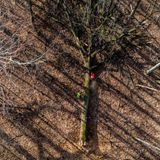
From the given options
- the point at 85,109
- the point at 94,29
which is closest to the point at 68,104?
the point at 85,109

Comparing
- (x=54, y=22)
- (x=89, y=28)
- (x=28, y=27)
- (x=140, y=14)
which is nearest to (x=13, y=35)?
(x=28, y=27)

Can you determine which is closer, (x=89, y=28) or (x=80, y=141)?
(x=89, y=28)

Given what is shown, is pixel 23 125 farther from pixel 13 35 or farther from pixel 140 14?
pixel 140 14

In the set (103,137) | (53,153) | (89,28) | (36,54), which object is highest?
(89,28)

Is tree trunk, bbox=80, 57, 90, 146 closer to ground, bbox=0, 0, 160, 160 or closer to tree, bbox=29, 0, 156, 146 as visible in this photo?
tree, bbox=29, 0, 156, 146

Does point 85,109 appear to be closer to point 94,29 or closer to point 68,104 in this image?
point 68,104

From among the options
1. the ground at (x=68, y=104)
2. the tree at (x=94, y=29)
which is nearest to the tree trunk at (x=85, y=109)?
the tree at (x=94, y=29)
